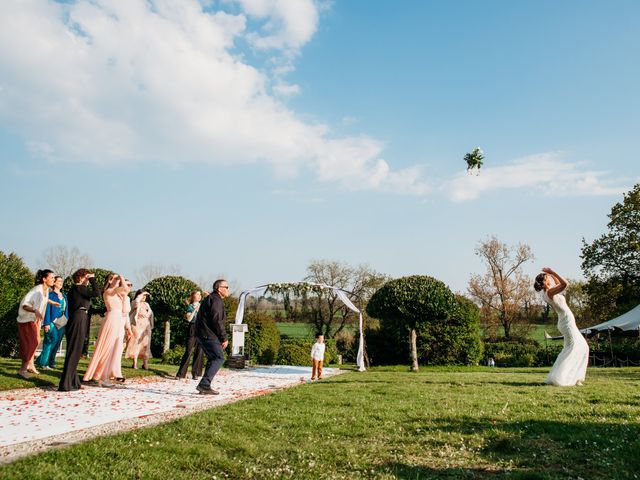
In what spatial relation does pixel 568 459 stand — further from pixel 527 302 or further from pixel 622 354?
pixel 527 302

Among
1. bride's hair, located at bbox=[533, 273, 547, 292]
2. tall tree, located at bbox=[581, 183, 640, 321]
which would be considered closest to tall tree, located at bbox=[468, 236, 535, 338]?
tall tree, located at bbox=[581, 183, 640, 321]

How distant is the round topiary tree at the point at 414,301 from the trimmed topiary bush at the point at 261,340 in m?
5.18

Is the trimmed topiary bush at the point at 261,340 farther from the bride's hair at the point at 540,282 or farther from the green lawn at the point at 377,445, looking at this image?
the green lawn at the point at 377,445

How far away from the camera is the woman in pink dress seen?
964 cm

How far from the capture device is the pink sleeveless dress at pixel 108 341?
31.6ft

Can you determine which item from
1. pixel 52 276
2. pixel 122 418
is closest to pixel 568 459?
pixel 122 418

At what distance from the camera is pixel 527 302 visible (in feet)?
138

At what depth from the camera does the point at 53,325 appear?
11461 mm

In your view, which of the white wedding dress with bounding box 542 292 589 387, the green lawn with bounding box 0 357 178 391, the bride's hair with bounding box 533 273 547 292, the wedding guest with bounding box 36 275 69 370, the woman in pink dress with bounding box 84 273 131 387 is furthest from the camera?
the wedding guest with bounding box 36 275 69 370

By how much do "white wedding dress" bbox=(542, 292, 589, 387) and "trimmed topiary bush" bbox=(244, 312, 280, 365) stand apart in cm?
1332

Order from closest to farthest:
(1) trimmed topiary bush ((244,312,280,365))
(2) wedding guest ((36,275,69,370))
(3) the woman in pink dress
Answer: (3) the woman in pink dress, (2) wedding guest ((36,275,69,370)), (1) trimmed topiary bush ((244,312,280,365))

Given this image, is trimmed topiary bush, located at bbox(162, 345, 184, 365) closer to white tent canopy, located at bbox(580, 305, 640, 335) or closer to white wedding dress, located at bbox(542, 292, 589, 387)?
white wedding dress, located at bbox(542, 292, 589, 387)

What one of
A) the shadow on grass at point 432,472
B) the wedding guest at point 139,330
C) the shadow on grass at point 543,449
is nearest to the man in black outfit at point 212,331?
the shadow on grass at point 543,449

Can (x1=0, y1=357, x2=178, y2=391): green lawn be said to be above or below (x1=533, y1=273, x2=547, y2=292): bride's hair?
below
